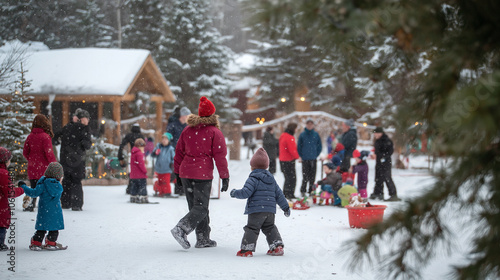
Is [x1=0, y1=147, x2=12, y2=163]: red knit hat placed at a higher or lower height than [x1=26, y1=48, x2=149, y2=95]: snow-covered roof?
lower

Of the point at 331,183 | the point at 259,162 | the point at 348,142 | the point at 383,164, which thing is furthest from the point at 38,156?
the point at 383,164

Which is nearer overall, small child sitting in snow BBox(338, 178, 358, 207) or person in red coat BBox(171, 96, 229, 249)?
person in red coat BBox(171, 96, 229, 249)

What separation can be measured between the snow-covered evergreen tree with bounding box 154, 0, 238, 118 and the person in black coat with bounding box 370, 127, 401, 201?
18188 mm

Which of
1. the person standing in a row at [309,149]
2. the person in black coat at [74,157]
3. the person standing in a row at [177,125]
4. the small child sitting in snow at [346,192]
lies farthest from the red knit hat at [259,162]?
the person standing in a row at [177,125]

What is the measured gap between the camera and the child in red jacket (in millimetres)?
11766

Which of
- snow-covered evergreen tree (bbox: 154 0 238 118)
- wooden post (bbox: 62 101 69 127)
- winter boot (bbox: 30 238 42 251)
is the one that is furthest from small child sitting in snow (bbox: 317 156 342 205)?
snow-covered evergreen tree (bbox: 154 0 238 118)

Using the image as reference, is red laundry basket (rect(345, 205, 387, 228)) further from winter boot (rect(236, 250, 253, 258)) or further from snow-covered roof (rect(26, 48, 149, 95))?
snow-covered roof (rect(26, 48, 149, 95))

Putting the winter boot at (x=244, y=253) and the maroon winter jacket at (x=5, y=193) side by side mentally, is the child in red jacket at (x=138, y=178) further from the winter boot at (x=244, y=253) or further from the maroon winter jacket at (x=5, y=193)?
the winter boot at (x=244, y=253)

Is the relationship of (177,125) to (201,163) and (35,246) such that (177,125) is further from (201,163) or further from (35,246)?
(35,246)

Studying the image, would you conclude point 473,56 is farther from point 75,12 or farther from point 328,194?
point 75,12

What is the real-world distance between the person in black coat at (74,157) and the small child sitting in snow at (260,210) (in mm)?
4799

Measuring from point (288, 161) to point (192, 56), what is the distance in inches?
769

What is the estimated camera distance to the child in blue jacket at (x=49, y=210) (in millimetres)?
6340

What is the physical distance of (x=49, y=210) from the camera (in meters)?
6.36
